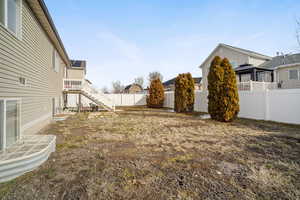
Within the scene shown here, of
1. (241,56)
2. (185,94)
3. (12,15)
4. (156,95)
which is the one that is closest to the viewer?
(12,15)

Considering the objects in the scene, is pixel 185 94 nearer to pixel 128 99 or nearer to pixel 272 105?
pixel 272 105

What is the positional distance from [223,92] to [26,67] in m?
9.24

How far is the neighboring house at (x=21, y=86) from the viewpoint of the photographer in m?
2.82

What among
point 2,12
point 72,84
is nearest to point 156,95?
point 72,84

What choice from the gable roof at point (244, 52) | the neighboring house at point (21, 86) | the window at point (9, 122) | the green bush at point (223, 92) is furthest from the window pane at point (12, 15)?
the gable roof at point (244, 52)

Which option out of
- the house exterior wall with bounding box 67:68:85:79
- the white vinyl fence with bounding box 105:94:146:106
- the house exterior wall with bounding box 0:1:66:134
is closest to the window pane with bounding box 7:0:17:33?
the house exterior wall with bounding box 0:1:66:134

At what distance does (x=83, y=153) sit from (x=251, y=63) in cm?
1915

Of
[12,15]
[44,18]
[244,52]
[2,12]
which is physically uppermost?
[244,52]

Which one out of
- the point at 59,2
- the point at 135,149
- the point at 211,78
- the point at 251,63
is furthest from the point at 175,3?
the point at 251,63

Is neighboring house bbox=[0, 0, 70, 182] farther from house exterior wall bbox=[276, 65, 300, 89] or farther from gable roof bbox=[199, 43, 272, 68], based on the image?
house exterior wall bbox=[276, 65, 300, 89]

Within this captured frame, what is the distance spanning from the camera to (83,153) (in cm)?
372

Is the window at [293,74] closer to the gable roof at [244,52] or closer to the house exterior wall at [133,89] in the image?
the gable roof at [244,52]

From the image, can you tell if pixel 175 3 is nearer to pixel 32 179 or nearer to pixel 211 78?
pixel 211 78

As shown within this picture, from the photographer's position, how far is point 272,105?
26.1 feet
